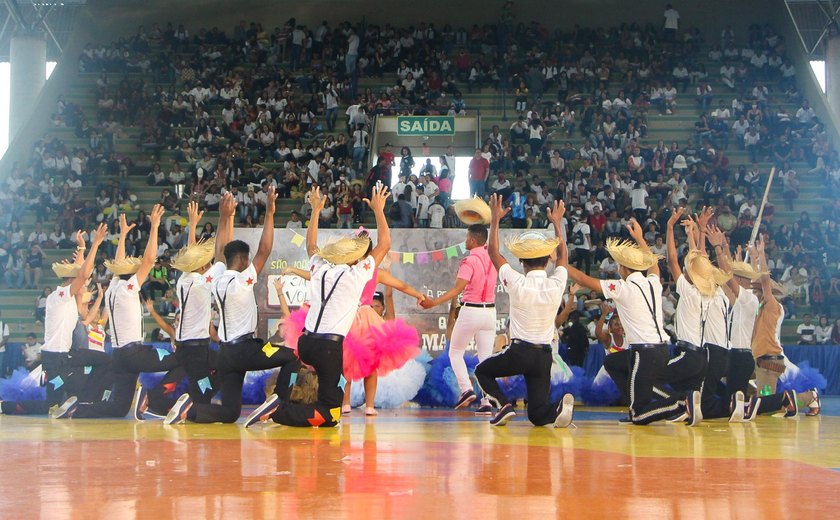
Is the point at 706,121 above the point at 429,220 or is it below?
above

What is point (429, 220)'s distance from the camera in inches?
782

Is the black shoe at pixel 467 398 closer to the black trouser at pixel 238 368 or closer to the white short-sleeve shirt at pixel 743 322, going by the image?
the black trouser at pixel 238 368

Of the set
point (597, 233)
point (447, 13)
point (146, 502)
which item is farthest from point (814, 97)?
point (146, 502)

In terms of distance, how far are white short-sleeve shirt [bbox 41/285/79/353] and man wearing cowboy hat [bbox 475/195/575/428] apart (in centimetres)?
493

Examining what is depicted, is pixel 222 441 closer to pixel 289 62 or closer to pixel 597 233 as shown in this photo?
pixel 597 233

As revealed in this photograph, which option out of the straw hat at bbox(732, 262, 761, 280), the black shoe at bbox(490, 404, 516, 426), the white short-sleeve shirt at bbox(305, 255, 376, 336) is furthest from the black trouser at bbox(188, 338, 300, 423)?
the straw hat at bbox(732, 262, 761, 280)

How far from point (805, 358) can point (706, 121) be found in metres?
9.67

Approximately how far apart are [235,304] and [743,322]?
5.35m

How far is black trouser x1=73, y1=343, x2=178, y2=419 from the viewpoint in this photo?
1023 centimetres

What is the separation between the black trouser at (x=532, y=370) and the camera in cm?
871

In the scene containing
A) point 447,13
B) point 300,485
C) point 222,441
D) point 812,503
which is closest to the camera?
point 812,503

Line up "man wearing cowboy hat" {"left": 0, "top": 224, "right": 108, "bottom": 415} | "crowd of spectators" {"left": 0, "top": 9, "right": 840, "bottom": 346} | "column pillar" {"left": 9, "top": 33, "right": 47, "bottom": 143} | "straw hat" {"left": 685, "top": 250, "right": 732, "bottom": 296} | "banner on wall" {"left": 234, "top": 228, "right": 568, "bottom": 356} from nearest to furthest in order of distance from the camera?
1. "straw hat" {"left": 685, "top": 250, "right": 732, "bottom": 296}
2. "man wearing cowboy hat" {"left": 0, "top": 224, "right": 108, "bottom": 415}
3. "banner on wall" {"left": 234, "top": 228, "right": 568, "bottom": 356}
4. "crowd of spectators" {"left": 0, "top": 9, "right": 840, "bottom": 346}
5. "column pillar" {"left": 9, "top": 33, "right": 47, "bottom": 143}

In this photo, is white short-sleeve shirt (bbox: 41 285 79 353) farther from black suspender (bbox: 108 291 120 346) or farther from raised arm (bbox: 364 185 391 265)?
raised arm (bbox: 364 185 391 265)

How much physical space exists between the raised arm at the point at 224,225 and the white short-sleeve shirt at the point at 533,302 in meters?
2.63
